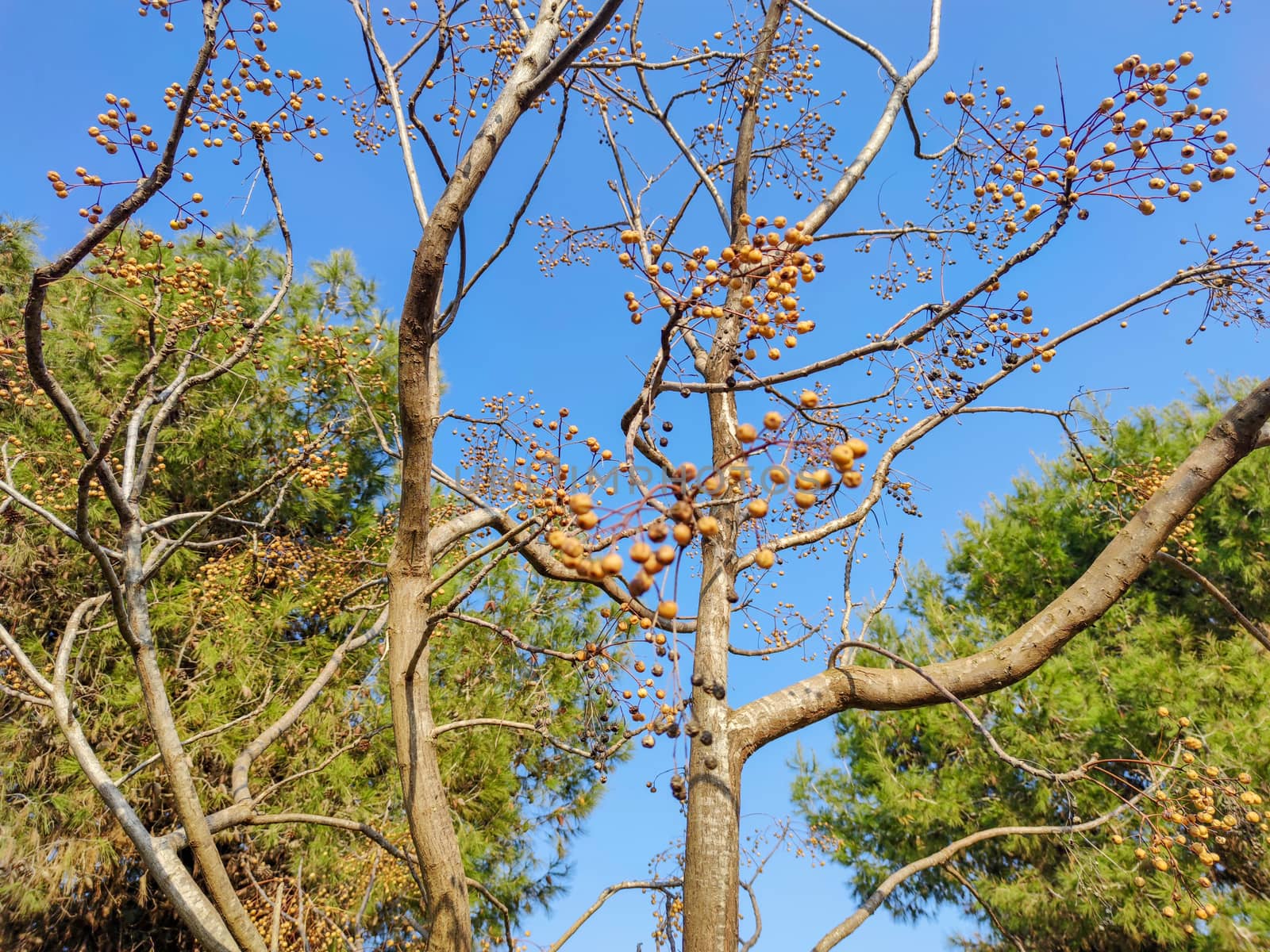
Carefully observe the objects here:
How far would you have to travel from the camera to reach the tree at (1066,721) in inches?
277

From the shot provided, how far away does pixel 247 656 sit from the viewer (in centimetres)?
699

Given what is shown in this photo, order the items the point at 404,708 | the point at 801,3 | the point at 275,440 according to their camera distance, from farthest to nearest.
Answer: the point at 275,440 < the point at 801,3 < the point at 404,708

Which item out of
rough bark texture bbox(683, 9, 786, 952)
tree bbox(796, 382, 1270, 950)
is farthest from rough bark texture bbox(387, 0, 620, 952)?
tree bbox(796, 382, 1270, 950)

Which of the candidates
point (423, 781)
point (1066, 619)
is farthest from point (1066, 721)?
point (423, 781)

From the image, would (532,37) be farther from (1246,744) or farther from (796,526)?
(1246,744)

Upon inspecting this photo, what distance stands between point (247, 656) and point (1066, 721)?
811 centimetres

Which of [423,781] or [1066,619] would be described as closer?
[1066,619]

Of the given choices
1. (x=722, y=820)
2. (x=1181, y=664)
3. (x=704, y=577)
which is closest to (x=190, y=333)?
(x=704, y=577)

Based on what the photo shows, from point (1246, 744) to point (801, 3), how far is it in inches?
275

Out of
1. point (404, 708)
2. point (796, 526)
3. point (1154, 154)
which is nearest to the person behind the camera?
point (1154, 154)

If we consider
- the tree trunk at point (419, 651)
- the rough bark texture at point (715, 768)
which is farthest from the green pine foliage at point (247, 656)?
the rough bark texture at point (715, 768)

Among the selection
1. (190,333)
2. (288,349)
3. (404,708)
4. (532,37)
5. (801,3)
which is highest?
(288,349)

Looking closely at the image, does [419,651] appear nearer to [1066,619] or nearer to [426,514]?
[426,514]

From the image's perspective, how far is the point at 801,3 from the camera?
400cm
